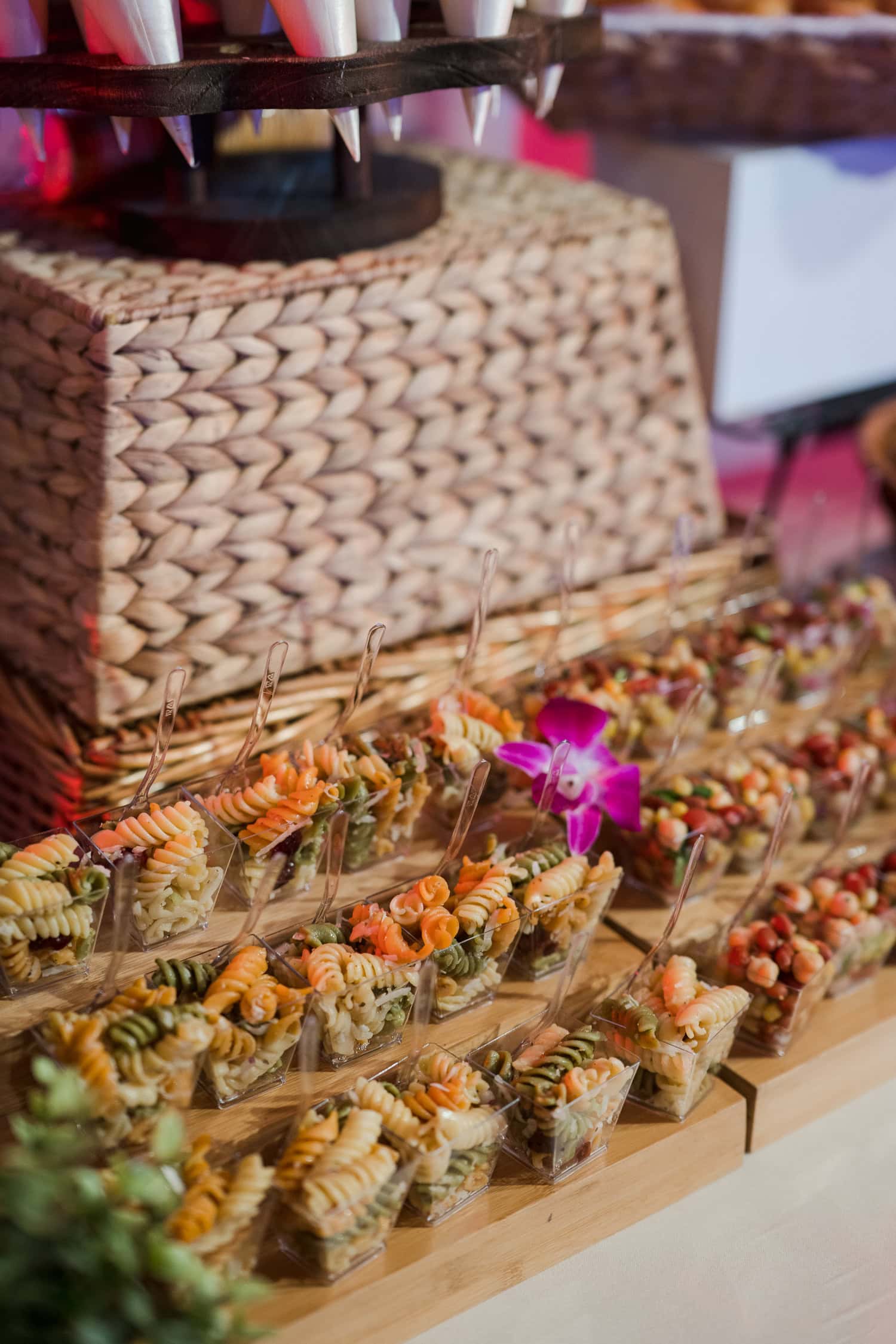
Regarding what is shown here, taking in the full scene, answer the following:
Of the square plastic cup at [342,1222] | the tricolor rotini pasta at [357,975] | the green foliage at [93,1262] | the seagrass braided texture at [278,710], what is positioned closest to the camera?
the green foliage at [93,1262]

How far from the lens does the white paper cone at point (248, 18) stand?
0.97 meters

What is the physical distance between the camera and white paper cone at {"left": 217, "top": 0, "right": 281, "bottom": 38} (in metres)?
0.97

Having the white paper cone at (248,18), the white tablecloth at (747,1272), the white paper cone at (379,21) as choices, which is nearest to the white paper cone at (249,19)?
the white paper cone at (248,18)

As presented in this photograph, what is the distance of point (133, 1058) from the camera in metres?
0.74

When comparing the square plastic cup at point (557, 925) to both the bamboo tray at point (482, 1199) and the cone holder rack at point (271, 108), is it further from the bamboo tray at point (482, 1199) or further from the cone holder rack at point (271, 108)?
the cone holder rack at point (271, 108)

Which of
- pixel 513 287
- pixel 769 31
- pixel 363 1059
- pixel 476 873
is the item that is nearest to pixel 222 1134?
pixel 363 1059

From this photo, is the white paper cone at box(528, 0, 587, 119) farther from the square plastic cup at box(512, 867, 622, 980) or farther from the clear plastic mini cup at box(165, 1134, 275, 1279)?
the clear plastic mini cup at box(165, 1134, 275, 1279)

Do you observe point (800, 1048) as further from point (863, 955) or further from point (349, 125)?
point (349, 125)

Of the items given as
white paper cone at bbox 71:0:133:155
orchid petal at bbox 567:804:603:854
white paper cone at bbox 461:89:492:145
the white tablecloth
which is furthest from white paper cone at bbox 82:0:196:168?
the white tablecloth

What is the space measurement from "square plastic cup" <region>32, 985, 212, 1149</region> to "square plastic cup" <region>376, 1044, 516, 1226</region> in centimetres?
12

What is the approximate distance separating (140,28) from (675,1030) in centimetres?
70

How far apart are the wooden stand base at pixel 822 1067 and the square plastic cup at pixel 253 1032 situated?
304mm

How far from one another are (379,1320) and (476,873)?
0.94 ft

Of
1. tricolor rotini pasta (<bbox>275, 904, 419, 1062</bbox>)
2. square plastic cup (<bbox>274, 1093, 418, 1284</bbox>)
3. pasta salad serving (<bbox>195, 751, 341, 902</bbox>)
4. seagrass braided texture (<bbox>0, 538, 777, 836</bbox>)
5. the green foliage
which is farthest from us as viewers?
seagrass braided texture (<bbox>0, 538, 777, 836</bbox>)
